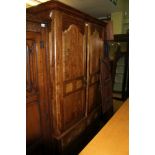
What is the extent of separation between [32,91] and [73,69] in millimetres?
640

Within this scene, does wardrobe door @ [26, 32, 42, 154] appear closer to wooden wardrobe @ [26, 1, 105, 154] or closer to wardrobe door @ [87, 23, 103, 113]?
wooden wardrobe @ [26, 1, 105, 154]

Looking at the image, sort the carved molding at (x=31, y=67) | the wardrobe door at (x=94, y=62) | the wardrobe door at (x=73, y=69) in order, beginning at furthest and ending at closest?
the wardrobe door at (x=94, y=62), the wardrobe door at (x=73, y=69), the carved molding at (x=31, y=67)

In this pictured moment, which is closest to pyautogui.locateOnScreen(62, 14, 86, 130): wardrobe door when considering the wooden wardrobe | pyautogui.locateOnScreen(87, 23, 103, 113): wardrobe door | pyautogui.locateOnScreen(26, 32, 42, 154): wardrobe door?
the wooden wardrobe

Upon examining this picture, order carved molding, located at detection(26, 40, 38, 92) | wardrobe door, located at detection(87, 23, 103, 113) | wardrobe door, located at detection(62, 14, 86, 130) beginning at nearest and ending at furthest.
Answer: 1. carved molding, located at detection(26, 40, 38, 92)
2. wardrobe door, located at detection(62, 14, 86, 130)
3. wardrobe door, located at detection(87, 23, 103, 113)

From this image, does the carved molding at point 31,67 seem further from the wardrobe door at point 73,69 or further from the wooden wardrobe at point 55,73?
the wardrobe door at point 73,69

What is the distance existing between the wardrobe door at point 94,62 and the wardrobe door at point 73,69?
165 mm

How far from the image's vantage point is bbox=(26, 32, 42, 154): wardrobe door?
162cm

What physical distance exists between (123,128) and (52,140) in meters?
0.85

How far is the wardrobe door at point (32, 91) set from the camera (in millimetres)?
1620

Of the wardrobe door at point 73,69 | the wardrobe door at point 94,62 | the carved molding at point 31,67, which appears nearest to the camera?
the carved molding at point 31,67

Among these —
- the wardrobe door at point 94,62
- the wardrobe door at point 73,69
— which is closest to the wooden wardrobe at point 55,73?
the wardrobe door at point 73,69

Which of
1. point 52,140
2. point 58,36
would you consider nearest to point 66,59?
point 58,36

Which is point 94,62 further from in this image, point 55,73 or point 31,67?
point 31,67

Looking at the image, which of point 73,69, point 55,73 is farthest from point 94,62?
point 55,73
